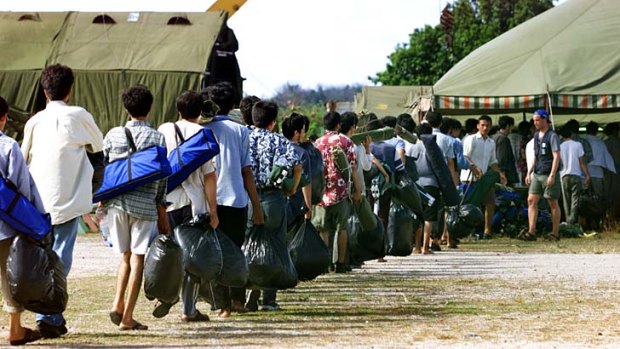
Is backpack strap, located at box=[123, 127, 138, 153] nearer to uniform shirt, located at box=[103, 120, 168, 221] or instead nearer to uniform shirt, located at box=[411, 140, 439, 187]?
uniform shirt, located at box=[103, 120, 168, 221]

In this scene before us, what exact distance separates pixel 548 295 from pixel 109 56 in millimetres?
15951

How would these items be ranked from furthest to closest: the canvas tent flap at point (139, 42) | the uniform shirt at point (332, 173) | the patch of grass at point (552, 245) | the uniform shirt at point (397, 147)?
the canvas tent flap at point (139, 42)
the patch of grass at point (552, 245)
the uniform shirt at point (397, 147)
the uniform shirt at point (332, 173)

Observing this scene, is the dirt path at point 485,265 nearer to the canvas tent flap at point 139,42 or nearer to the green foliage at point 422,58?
the canvas tent flap at point 139,42

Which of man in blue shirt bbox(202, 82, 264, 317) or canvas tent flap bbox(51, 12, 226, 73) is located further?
canvas tent flap bbox(51, 12, 226, 73)

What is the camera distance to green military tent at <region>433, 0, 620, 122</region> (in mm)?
26031

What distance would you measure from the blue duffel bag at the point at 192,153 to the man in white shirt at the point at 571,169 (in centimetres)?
1443

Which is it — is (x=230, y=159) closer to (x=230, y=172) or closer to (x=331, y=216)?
(x=230, y=172)

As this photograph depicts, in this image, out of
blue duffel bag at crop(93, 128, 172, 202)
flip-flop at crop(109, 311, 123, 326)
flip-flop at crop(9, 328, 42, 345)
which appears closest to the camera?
flip-flop at crop(9, 328, 42, 345)

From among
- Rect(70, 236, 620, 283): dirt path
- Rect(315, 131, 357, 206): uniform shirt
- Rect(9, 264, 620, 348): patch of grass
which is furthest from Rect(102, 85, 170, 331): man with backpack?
Rect(70, 236, 620, 283): dirt path

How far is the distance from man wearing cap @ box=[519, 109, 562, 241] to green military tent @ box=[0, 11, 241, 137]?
6804 millimetres

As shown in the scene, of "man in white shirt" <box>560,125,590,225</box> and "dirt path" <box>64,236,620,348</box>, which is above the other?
"man in white shirt" <box>560,125,590,225</box>

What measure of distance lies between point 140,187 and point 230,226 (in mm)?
1349

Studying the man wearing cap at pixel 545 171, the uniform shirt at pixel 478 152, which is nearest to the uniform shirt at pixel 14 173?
the uniform shirt at pixel 478 152

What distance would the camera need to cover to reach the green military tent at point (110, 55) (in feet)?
91.4
